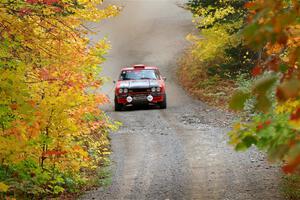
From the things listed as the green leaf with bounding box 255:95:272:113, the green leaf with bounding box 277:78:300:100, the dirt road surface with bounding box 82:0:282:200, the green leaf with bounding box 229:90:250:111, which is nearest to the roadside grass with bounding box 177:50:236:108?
the dirt road surface with bounding box 82:0:282:200

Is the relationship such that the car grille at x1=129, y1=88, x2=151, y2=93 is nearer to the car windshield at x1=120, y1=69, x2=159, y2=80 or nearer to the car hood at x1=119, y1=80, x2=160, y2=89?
the car hood at x1=119, y1=80, x2=160, y2=89

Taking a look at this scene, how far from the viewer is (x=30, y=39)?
7.93 meters

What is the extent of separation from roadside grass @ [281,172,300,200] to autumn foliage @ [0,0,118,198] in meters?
3.64

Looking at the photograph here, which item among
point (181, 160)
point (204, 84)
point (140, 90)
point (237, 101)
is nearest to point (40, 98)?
point (181, 160)

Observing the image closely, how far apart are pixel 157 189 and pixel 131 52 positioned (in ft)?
99.4

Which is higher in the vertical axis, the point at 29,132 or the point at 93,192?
the point at 29,132

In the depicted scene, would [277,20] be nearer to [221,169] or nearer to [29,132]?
[29,132]

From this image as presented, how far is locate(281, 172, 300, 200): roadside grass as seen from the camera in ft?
29.0

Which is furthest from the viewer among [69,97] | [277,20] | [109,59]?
[109,59]

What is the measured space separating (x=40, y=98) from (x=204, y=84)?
57.2ft

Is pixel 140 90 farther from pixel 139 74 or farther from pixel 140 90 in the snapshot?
pixel 139 74

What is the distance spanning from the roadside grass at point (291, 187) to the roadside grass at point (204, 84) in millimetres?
10682

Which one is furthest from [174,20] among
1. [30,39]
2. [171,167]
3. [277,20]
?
[277,20]

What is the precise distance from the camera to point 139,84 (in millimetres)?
19797
